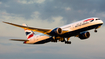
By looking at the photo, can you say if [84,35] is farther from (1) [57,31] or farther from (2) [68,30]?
(1) [57,31]

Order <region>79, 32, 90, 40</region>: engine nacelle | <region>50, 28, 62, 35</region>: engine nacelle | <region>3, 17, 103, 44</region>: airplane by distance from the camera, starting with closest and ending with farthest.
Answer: <region>3, 17, 103, 44</region>: airplane
<region>50, 28, 62, 35</region>: engine nacelle
<region>79, 32, 90, 40</region>: engine nacelle

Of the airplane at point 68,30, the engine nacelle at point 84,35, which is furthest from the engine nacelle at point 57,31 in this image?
the engine nacelle at point 84,35

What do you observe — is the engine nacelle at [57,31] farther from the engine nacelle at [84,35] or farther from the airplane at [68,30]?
the engine nacelle at [84,35]

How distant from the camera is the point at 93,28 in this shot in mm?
49312

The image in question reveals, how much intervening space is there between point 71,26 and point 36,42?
1565cm

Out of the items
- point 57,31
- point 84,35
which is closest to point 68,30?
point 57,31

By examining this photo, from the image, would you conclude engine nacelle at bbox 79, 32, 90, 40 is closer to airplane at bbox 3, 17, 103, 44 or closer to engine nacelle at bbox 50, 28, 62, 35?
airplane at bbox 3, 17, 103, 44

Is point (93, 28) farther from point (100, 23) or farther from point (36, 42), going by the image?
point (36, 42)

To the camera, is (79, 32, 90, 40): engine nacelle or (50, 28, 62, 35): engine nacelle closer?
(50, 28, 62, 35): engine nacelle

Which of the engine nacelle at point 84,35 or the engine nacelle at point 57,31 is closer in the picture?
the engine nacelle at point 57,31

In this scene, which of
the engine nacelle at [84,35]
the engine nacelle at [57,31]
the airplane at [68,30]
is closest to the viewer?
the airplane at [68,30]

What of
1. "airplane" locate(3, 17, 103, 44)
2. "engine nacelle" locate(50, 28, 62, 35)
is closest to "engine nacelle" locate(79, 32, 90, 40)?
"airplane" locate(3, 17, 103, 44)

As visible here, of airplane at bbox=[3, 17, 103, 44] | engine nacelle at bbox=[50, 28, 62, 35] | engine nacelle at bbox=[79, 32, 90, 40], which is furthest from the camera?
engine nacelle at bbox=[79, 32, 90, 40]

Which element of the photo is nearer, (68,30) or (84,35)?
(68,30)
